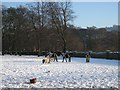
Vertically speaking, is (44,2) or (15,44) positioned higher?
(44,2)

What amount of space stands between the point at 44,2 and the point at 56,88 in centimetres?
5666

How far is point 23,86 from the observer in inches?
600

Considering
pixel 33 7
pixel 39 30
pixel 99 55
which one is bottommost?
pixel 99 55

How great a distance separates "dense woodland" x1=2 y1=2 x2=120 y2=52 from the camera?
69.3 metres

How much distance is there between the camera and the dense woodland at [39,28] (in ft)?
227

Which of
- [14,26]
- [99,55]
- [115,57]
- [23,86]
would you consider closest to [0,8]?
[14,26]

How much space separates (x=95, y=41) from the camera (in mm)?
106375

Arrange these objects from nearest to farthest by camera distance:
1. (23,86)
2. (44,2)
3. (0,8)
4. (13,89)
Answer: (13,89), (23,86), (44,2), (0,8)

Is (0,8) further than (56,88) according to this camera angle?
Yes

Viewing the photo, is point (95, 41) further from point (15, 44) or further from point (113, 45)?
point (15, 44)

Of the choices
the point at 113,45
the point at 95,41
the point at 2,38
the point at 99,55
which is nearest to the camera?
the point at 99,55

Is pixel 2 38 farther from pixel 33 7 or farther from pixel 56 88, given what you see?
pixel 56 88

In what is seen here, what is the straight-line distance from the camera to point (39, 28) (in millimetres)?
74312

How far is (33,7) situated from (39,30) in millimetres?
5123
